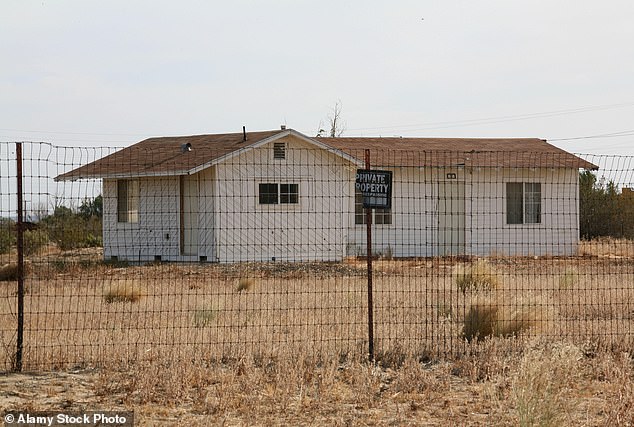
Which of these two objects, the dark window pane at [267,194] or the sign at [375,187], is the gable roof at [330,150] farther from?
the sign at [375,187]

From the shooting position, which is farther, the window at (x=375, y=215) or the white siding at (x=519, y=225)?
the white siding at (x=519, y=225)

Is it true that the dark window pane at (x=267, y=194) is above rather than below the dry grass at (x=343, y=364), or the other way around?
above

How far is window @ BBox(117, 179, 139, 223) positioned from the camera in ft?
88.5

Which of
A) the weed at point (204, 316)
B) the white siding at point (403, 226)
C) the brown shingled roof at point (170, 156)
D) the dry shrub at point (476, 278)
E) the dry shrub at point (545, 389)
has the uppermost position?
the brown shingled roof at point (170, 156)

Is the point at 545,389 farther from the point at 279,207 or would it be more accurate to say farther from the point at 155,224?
the point at 155,224

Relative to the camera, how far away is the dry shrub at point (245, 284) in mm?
18031

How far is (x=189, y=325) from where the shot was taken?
42.1ft

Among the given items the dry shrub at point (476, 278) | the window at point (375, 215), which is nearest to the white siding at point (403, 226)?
the window at point (375, 215)

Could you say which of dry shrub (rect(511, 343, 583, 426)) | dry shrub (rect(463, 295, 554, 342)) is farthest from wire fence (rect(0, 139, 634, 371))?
dry shrub (rect(511, 343, 583, 426))

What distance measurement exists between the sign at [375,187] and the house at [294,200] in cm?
1263

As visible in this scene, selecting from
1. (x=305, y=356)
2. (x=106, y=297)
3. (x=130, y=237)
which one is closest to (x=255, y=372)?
(x=305, y=356)

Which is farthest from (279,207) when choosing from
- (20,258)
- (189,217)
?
(20,258)

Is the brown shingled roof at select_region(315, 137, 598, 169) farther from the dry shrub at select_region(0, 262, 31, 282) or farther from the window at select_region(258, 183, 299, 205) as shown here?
the dry shrub at select_region(0, 262, 31, 282)

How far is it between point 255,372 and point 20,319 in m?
2.52
